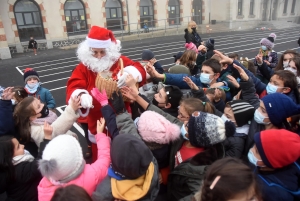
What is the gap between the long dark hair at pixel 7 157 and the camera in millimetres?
1885

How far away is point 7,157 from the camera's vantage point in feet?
6.30

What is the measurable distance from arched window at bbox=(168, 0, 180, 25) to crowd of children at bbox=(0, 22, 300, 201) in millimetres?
25605

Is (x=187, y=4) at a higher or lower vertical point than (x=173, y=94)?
higher

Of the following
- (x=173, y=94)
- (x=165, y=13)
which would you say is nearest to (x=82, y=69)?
(x=173, y=94)

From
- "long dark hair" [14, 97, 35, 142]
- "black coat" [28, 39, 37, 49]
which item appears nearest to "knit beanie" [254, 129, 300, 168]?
"long dark hair" [14, 97, 35, 142]

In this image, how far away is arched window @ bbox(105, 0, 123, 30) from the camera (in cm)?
2238

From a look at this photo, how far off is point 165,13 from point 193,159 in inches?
1016

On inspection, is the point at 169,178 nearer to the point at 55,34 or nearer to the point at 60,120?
the point at 60,120

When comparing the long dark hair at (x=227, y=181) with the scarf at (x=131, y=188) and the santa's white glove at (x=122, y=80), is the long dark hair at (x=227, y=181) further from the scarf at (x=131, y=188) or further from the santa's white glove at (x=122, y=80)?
the santa's white glove at (x=122, y=80)

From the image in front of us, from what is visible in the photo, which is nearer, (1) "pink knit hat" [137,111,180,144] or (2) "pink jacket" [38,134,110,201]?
(2) "pink jacket" [38,134,110,201]

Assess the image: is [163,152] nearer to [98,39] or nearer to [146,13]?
[98,39]

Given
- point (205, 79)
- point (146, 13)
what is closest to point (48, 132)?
point (205, 79)

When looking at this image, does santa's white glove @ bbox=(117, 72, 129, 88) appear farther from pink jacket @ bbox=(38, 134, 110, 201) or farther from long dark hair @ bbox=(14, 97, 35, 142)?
long dark hair @ bbox=(14, 97, 35, 142)

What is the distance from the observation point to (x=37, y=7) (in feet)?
61.1
